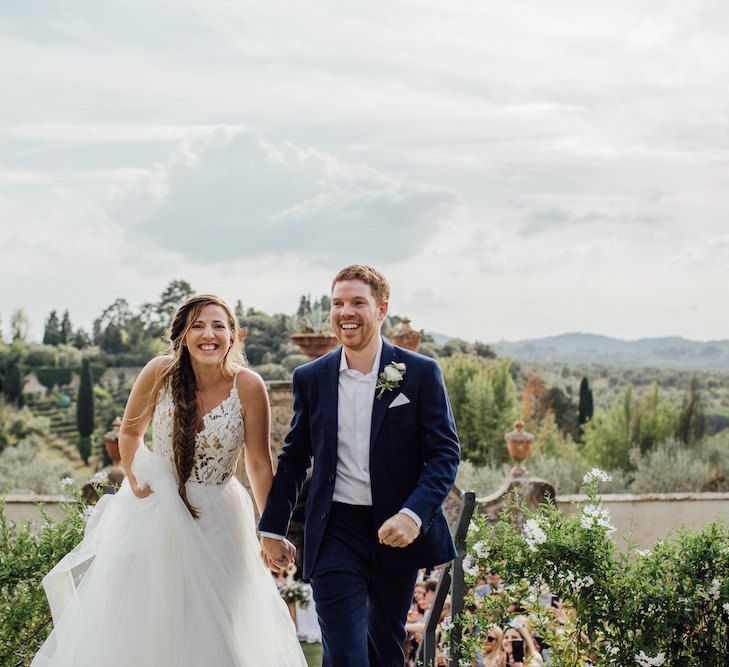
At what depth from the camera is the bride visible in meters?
3.35

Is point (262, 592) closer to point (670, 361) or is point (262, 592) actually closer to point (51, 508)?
point (51, 508)

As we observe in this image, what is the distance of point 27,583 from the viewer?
389 cm

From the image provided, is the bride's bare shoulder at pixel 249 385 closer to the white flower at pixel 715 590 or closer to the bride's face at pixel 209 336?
the bride's face at pixel 209 336

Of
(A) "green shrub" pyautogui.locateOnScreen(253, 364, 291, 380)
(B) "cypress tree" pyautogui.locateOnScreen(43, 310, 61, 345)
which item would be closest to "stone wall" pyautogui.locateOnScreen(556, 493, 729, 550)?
(A) "green shrub" pyautogui.locateOnScreen(253, 364, 291, 380)

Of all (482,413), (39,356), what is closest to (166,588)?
(482,413)

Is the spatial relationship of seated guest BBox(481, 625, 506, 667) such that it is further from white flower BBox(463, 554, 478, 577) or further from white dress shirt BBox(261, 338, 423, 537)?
white dress shirt BBox(261, 338, 423, 537)

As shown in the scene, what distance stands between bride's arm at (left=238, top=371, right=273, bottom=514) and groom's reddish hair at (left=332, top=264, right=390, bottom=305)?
580mm

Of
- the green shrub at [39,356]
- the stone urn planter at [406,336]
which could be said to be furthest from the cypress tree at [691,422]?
the green shrub at [39,356]

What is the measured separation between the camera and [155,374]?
3734 millimetres

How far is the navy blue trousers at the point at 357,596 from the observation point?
330cm

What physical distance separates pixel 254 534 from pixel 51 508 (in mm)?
8073

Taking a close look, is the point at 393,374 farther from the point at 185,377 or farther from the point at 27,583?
the point at 27,583

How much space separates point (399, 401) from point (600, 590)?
44.8 inches

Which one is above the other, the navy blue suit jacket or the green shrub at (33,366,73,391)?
the navy blue suit jacket
